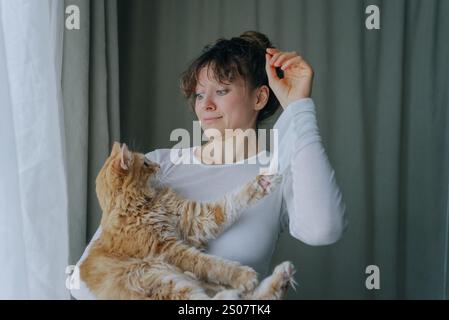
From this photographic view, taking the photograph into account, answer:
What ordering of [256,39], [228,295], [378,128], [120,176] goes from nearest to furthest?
[228,295]
[120,176]
[256,39]
[378,128]

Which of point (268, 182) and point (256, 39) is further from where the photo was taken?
point (256, 39)

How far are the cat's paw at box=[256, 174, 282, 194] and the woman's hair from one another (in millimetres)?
152

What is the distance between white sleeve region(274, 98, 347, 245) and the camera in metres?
1.01

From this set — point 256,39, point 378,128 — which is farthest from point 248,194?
point 378,128

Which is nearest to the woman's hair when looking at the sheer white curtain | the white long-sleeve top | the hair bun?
the hair bun

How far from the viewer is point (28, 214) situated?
0.97 m

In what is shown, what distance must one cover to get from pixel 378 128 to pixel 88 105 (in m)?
0.82

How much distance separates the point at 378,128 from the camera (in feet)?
4.46

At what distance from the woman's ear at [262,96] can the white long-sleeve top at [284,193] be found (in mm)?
72

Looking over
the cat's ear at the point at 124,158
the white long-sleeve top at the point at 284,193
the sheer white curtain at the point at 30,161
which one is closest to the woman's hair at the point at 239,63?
the white long-sleeve top at the point at 284,193

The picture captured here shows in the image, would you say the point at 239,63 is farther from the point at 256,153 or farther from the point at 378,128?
the point at 378,128

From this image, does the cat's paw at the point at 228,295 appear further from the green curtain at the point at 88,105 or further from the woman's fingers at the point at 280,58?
the woman's fingers at the point at 280,58

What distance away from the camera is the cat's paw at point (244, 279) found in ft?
3.13

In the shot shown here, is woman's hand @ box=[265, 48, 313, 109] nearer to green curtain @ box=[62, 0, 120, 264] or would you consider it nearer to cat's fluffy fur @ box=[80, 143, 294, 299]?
cat's fluffy fur @ box=[80, 143, 294, 299]
